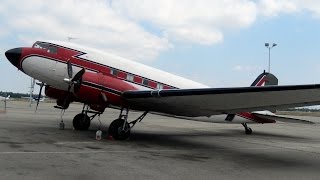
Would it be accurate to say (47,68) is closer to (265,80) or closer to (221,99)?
(221,99)

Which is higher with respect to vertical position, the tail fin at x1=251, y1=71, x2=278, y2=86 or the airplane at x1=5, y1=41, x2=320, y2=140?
the tail fin at x1=251, y1=71, x2=278, y2=86

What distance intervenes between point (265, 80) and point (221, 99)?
9.69 m

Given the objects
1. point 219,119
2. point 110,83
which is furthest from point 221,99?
point 219,119

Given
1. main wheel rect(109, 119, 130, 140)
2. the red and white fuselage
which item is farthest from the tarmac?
the red and white fuselage

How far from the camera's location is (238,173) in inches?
343

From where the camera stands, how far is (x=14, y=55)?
1391 centimetres

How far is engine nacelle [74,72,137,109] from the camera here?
43.8ft

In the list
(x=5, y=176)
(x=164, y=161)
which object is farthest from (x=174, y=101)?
(x=5, y=176)

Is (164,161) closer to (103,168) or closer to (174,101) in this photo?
(103,168)

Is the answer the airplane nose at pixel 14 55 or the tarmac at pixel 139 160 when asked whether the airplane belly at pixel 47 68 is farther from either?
the tarmac at pixel 139 160

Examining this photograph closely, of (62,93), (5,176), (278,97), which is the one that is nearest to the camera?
(5,176)

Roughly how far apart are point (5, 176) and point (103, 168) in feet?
6.89

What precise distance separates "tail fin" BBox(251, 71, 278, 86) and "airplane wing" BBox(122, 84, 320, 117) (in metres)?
6.94

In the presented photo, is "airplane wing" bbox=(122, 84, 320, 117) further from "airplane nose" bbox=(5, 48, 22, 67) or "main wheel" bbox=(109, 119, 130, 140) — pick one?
"airplane nose" bbox=(5, 48, 22, 67)
